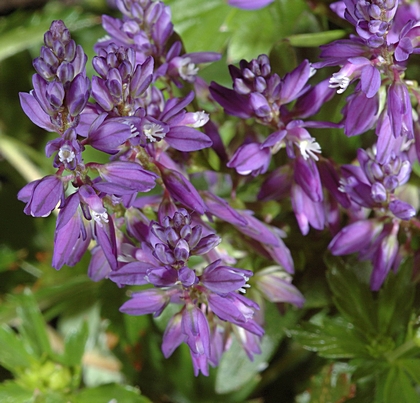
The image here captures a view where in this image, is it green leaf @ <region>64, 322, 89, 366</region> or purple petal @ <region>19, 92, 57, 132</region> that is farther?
green leaf @ <region>64, 322, 89, 366</region>

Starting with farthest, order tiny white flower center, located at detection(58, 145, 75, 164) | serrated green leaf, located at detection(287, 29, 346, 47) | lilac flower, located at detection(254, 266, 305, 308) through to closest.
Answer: serrated green leaf, located at detection(287, 29, 346, 47), lilac flower, located at detection(254, 266, 305, 308), tiny white flower center, located at detection(58, 145, 75, 164)

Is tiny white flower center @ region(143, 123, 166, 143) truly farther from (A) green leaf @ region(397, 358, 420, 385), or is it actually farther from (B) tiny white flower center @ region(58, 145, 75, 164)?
(A) green leaf @ region(397, 358, 420, 385)

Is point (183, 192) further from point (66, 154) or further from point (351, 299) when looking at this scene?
point (351, 299)

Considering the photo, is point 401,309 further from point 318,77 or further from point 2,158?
point 2,158

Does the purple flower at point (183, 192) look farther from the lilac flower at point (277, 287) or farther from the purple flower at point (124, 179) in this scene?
the lilac flower at point (277, 287)

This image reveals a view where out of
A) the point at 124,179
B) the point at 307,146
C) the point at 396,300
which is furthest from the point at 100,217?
the point at 396,300

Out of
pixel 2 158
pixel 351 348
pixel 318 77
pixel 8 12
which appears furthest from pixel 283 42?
pixel 8 12

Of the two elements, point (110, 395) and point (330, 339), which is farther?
point (110, 395)

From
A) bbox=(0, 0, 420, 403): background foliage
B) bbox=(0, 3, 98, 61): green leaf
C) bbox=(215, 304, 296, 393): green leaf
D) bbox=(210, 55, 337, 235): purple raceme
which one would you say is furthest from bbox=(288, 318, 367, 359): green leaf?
bbox=(0, 3, 98, 61): green leaf
